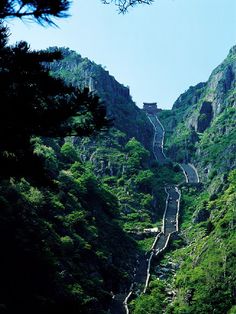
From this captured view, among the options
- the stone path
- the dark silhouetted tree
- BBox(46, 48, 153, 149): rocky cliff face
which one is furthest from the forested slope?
BBox(46, 48, 153, 149): rocky cliff face

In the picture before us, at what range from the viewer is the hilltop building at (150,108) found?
13546cm

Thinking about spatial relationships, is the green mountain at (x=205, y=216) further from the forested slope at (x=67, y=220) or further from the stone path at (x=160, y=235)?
the forested slope at (x=67, y=220)

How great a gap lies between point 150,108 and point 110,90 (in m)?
37.1

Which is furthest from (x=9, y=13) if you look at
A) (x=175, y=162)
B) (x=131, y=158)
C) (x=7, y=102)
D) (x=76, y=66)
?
(x=76, y=66)

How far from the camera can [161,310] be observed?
39.4 m

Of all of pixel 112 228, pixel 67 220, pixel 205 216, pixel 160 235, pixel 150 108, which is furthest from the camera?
pixel 150 108

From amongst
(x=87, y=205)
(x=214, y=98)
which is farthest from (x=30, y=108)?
(x=214, y=98)

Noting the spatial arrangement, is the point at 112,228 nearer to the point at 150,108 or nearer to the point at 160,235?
the point at 160,235

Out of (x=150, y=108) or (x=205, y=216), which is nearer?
(x=205, y=216)

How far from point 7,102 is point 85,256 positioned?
116 ft

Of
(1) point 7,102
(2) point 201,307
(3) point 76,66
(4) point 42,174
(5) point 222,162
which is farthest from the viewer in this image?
(3) point 76,66

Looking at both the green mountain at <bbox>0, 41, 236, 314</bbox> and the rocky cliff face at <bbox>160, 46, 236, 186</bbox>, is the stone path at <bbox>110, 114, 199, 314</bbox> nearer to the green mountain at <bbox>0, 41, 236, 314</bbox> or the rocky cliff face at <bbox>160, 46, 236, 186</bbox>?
the green mountain at <bbox>0, 41, 236, 314</bbox>

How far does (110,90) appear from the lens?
333 ft

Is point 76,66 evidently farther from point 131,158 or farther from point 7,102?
point 7,102
